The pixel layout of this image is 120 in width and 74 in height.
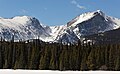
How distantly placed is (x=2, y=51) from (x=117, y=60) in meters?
45.1

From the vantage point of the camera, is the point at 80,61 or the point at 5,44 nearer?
the point at 80,61

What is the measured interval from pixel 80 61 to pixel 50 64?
1132cm

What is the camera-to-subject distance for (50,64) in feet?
397

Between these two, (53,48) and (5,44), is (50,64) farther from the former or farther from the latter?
(5,44)

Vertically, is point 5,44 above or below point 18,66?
above

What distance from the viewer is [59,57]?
412ft

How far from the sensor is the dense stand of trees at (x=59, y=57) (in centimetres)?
12100

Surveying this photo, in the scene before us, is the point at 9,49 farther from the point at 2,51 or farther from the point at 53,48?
the point at 53,48

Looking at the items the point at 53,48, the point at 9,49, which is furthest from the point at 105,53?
the point at 9,49

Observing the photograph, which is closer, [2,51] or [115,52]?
[115,52]

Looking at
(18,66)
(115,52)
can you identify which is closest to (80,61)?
(115,52)

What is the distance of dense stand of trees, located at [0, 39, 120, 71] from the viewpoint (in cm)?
12100

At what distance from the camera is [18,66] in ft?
400

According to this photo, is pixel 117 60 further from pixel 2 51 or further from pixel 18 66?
pixel 2 51
